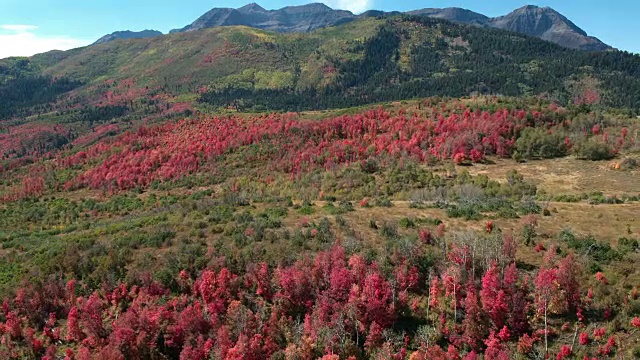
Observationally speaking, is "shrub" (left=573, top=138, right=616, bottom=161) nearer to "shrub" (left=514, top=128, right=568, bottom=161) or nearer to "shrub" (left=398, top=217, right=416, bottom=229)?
"shrub" (left=514, top=128, right=568, bottom=161)

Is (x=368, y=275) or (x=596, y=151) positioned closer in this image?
(x=368, y=275)

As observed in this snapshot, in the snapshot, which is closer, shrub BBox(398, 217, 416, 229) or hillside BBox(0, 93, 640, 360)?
hillside BBox(0, 93, 640, 360)

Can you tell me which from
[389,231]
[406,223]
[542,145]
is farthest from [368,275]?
[542,145]

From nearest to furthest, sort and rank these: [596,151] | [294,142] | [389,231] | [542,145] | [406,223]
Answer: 1. [389,231]
2. [406,223]
3. [596,151]
4. [542,145]
5. [294,142]

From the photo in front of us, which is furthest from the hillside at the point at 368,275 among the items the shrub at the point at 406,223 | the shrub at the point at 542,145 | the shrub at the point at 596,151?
the shrub at the point at 542,145

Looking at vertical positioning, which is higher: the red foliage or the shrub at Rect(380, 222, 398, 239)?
the red foliage

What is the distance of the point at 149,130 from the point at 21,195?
50.3 m

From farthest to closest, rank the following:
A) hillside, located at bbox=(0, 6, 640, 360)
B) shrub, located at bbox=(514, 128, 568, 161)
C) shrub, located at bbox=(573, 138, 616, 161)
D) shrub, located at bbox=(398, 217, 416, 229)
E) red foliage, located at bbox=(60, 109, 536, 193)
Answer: red foliage, located at bbox=(60, 109, 536, 193)
shrub, located at bbox=(514, 128, 568, 161)
shrub, located at bbox=(573, 138, 616, 161)
shrub, located at bbox=(398, 217, 416, 229)
hillside, located at bbox=(0, 6, 640, 360)

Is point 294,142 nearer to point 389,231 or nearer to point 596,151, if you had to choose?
point 596,151

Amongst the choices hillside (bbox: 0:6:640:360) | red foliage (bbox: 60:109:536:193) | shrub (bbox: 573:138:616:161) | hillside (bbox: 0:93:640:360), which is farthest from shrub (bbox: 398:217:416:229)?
shrub (bbox: 573:138:616:161)

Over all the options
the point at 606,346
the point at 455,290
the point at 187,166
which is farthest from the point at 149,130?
the point at 606,346

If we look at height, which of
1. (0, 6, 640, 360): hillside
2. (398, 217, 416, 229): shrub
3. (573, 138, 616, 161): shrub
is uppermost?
(573, 138, 616, 161): shrub

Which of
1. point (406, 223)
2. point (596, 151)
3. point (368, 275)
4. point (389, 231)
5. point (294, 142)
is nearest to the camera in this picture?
point (368, 275)

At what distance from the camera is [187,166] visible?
127 meters
